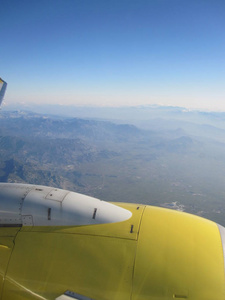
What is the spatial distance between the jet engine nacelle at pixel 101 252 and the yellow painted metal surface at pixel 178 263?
2cm

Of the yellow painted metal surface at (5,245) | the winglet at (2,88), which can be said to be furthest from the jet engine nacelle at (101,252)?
the winglet at (2,88)

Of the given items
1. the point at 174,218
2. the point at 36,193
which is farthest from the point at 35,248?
the point at 174,218

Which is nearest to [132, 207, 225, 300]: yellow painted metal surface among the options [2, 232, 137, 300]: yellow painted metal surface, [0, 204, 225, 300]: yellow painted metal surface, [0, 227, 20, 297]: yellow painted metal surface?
[0, 204, 225, 300]: yellow painted metal surface

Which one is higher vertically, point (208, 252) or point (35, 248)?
point (208, 252)

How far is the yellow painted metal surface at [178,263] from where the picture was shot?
3702 millimetres

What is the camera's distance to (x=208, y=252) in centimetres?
418

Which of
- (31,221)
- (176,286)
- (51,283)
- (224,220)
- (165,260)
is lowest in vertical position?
(224,220)

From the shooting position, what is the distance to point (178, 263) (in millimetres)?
3992

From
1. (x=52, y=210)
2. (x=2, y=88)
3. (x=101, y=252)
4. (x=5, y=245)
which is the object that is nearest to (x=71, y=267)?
(x=101, y=252)

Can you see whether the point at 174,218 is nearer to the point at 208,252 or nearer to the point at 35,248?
the point at 208,252

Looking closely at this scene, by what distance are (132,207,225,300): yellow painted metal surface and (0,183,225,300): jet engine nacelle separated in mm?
15

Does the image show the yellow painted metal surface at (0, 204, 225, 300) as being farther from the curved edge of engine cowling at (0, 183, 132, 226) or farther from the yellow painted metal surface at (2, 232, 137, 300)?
the curved edge of engine cowling at (0, 183, 132, 226)

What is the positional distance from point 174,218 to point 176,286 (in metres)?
1.63

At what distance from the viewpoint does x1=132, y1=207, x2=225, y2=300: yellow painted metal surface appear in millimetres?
3702
